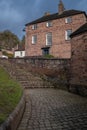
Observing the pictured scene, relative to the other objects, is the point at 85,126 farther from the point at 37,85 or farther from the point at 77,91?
the point at 37,85

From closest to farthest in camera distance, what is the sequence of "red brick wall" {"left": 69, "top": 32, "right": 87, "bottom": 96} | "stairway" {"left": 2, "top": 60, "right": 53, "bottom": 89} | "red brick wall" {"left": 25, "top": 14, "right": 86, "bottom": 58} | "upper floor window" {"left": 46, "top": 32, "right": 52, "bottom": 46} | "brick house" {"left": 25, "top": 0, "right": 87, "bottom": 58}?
"red brick wall" {"left": 69, "top": 32, "right": 87, "bottom": 96}
"stairway" {"left": 2, "top": 60, "right": 53, "bottom": 89}
"red brick wall" {"left": 25, "top": 14, "right": 86, "bottom": 58}
"brick house" {"left": 25, "top": 0, "right": 87, "bottom": 58}
"upper floor window" {"left": 46, "top": 32, "right": 52, "bottom": 46}

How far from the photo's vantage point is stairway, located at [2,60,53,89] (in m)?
21.0

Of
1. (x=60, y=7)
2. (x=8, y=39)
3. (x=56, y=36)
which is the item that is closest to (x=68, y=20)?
(x=56, y=36)

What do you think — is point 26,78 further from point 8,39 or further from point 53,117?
point 8,39

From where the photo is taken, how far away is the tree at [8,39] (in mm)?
85625

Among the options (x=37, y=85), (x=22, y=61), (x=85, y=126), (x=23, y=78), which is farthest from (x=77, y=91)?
(x=22, y=61)

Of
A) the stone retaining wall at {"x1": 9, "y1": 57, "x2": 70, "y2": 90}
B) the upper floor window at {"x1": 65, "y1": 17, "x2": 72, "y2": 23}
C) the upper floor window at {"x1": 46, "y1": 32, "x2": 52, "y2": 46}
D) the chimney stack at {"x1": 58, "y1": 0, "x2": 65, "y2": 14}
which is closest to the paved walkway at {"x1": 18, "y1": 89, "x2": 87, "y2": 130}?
the stone retaining wall at {"x1": 9, "y1": 57, "x2": 70, "y2": 90}

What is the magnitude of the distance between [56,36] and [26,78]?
21767mm

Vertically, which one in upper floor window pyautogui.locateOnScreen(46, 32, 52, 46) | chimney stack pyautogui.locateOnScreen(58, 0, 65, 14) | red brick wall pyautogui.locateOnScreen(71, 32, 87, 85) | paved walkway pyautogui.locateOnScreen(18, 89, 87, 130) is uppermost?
chimney stack pyautogui.locateOnScreen(58, 0, 65, 14)

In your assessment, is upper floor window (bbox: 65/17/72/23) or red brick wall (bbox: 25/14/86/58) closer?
red brick wall (bbox: 25/14/86/58)

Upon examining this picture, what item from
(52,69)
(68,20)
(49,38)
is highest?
(68,20)

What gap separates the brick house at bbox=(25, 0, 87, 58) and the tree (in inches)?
1535

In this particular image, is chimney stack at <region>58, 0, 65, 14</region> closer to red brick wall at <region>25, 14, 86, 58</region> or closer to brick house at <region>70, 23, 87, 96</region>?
red brick wall at <region>25, 14, 86, 58</region>

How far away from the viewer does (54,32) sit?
43156 millimetres
